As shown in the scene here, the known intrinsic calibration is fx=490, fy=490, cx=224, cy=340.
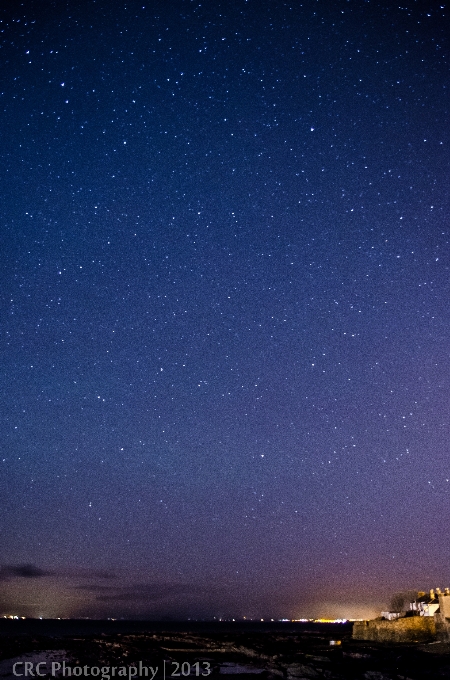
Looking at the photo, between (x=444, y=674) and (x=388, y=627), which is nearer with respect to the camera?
(x=444, y=674)

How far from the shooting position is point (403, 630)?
120ft

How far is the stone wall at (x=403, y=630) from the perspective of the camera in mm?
34344

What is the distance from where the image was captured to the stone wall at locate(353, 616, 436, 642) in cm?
3434

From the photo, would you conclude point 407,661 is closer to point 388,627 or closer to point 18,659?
point 388,627

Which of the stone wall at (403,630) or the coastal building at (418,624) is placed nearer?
the coastal building at (418,624)

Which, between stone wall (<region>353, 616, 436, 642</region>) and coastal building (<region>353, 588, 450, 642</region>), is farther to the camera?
stone wall (<region>353, 616, 436, 642</region>)

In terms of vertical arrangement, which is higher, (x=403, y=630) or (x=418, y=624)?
(x=418, y=624)

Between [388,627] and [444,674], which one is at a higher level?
[444,674]

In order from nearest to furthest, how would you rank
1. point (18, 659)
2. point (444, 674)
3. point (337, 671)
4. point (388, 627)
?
point (444, 674)
point (337, 671)
point (18, 659)
point (388, 627)

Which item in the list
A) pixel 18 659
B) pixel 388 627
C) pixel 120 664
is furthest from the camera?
pixel 388 627

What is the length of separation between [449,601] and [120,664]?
72.4ft

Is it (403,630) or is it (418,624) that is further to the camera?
(403,630)

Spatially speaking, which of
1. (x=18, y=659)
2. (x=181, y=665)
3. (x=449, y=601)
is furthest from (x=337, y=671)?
(x=18, y=659)

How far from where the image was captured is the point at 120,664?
84.4ft
